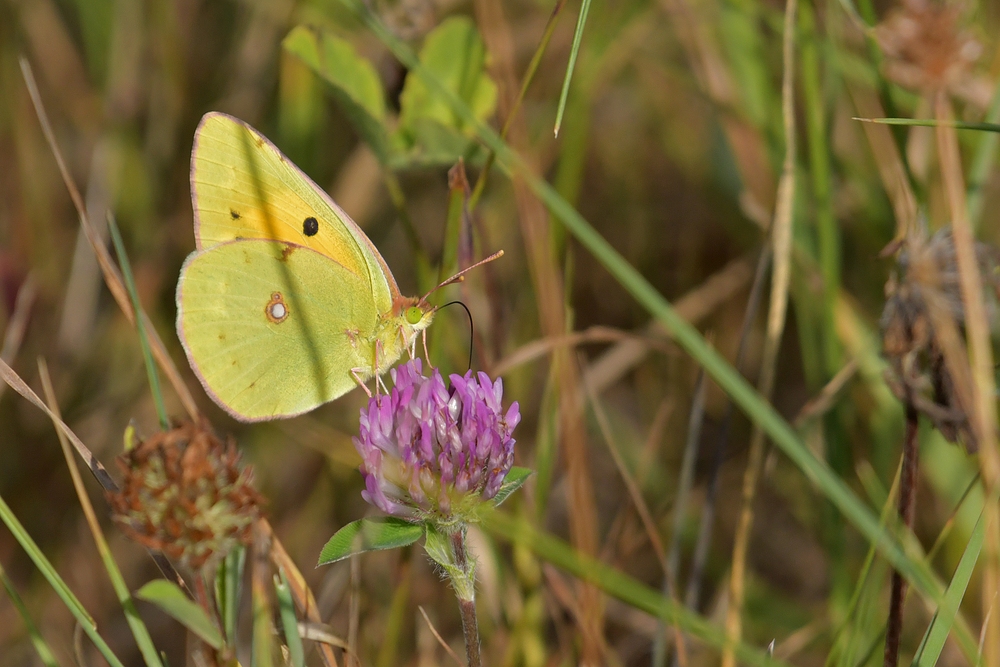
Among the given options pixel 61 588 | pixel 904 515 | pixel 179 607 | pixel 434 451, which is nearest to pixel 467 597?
pixel 434 451

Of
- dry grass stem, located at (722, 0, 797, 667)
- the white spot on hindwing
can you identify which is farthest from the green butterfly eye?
dry grass stem, located at (722, 0, 797, 667)

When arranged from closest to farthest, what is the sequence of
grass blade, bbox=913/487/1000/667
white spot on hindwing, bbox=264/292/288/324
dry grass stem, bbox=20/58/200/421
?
grass blade, bbox=913/487/1000/667 < dry grass stem, bbox=20/58/200/421 < white spot on hindwing, bbox=264/292/288/324

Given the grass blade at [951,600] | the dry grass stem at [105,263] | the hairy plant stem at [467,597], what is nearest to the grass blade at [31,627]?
the dry grass stem at [105,263]

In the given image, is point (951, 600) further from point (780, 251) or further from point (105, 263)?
point (105, 263)

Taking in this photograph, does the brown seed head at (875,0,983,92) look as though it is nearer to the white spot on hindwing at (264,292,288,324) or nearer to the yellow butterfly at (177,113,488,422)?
the yellow butterfly at (177,113,488,422)

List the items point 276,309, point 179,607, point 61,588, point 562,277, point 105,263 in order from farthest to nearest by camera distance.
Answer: point 562,277
point 276,309
point 105,263
point 61,588
point 179,607

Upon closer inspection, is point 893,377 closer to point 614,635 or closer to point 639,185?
point 614,635

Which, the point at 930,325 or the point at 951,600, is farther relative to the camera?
the point at 930,325

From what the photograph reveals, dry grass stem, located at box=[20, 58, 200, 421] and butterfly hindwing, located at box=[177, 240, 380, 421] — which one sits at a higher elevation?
dry grass stem, located at box=[20, 58, 200, 421]
